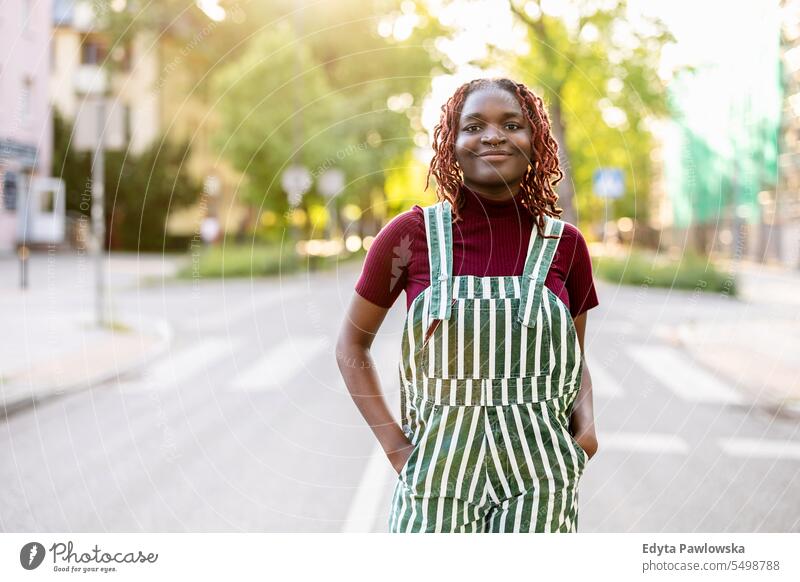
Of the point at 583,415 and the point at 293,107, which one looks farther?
the point at 293,107

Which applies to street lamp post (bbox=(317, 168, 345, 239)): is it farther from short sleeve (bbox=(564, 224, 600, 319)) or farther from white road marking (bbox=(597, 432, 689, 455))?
Answer: short sleeve (bbox=(564, 224, 600, 319))

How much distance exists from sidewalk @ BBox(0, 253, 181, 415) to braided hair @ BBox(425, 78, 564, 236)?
378 cm

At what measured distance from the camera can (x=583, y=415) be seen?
2.38 metres

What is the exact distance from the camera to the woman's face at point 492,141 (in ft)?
7.24

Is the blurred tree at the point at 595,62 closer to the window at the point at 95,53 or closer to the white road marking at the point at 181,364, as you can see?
the white road marking at the point at 181,364

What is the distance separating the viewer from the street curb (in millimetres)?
7168

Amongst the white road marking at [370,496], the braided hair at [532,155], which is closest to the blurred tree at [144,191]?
the white road marking at [370,496]

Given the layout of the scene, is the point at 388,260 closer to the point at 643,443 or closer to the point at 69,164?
the point at 643,443

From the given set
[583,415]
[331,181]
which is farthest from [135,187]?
[583,415]

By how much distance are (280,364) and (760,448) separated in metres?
5.28

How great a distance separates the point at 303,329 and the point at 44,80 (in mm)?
15352

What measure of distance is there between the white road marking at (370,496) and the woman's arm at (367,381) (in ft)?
7.59

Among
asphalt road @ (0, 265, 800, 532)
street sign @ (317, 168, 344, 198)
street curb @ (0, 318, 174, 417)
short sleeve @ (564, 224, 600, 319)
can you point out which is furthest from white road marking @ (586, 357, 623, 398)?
street sign @ (317, 168, 344, 198)
